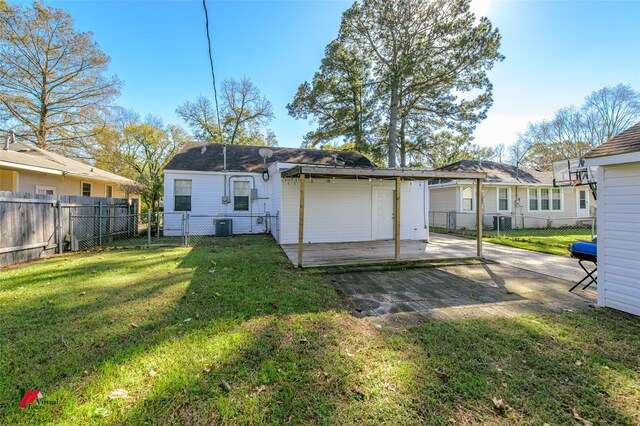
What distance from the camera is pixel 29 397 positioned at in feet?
6.89

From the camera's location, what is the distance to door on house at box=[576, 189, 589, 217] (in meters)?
17.3

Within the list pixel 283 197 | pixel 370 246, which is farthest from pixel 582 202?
pixel 283 197

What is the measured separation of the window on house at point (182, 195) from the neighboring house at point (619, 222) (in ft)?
44.8

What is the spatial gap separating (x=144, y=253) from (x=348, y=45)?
57.5 ft


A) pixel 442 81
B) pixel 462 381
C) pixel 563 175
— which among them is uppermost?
pixel 442 81

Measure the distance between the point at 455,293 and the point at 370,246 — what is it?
179 inches

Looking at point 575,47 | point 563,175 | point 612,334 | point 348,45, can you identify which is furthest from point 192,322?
point 348,45

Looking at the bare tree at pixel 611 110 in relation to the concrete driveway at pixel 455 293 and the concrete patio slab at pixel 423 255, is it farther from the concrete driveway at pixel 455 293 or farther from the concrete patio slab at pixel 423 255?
the concrete driveway at pixel 455 293

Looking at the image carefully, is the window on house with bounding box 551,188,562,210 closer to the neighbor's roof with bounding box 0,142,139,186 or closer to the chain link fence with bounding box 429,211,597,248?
the chain link fence with bounding box 429,211,597,248

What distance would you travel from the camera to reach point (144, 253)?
809 centimetres

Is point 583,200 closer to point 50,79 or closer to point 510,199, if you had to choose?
point 510,199

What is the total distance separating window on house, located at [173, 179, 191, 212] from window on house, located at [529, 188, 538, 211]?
2029 cm

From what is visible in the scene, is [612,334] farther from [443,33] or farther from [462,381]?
[443,33]

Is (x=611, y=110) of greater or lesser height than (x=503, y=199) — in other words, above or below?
above
